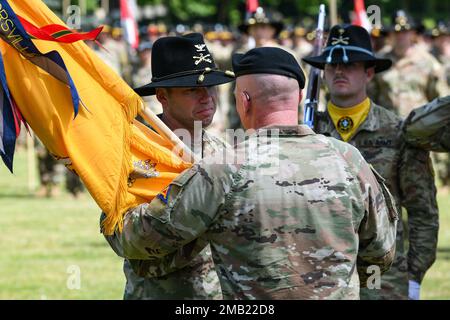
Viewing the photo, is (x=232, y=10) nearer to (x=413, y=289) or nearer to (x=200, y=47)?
(x=413, y=289)

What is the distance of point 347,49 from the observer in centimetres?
763

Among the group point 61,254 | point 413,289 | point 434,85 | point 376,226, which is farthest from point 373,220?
point 434,85

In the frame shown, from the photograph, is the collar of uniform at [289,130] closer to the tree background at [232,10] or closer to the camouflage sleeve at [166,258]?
the camouflage sleeve at [166,258]

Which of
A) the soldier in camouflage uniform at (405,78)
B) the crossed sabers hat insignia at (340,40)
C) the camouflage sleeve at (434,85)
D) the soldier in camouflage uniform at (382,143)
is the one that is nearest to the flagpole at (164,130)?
the soldier in camouflage uniform at (382,143)

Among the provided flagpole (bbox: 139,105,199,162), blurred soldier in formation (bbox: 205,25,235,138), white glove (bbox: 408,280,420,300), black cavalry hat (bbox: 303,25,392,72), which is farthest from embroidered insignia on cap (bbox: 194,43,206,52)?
blurred soldier in formation (bbox: 205,25,235,138)

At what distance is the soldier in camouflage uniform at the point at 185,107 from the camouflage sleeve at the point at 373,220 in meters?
0.94

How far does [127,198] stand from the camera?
512 centimetres

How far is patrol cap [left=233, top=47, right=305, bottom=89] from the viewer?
15.2 ft

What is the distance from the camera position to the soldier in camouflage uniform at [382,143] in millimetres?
7391
